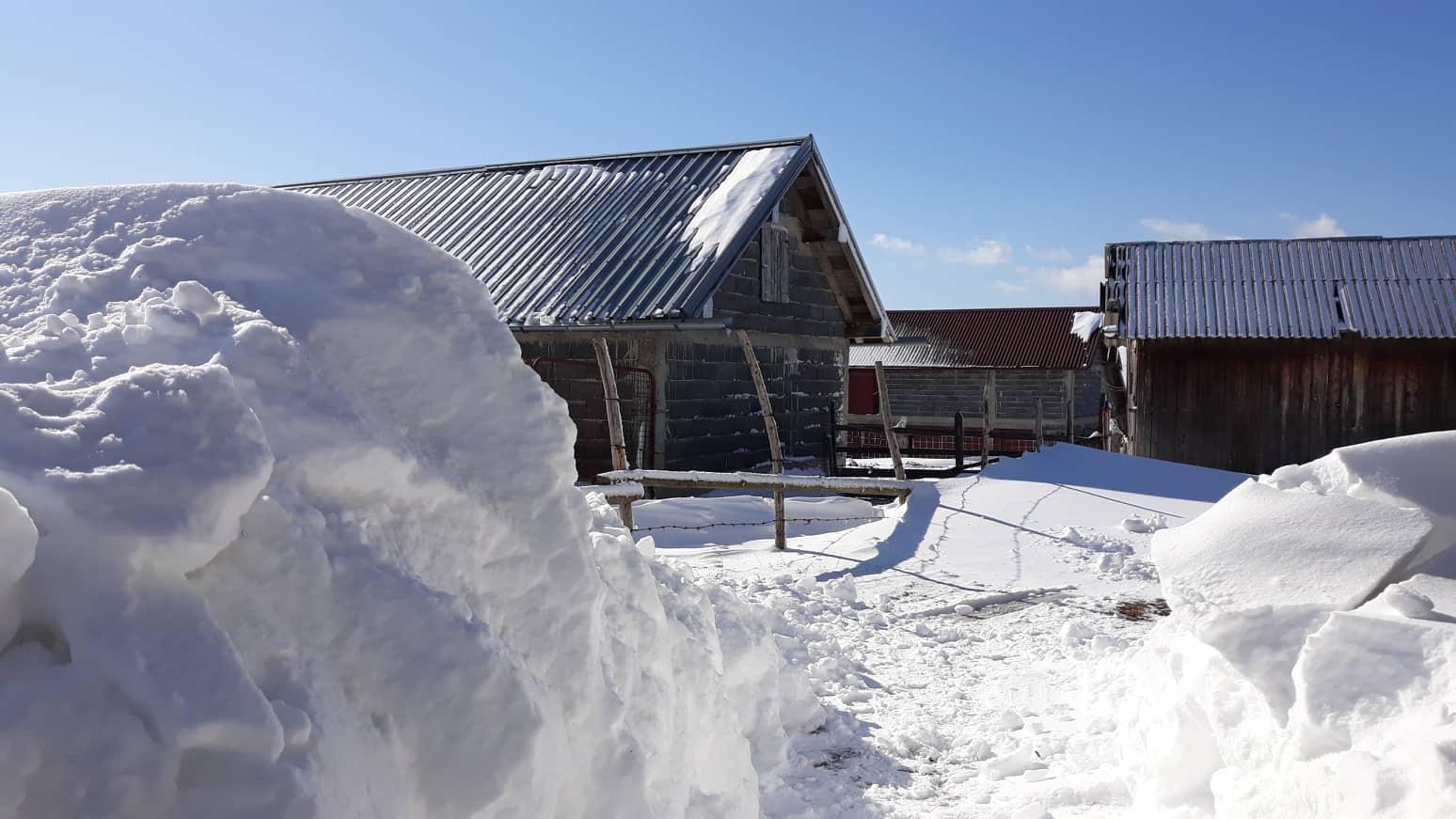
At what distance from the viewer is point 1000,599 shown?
6.97 metres

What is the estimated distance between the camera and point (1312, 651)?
9.03 ft

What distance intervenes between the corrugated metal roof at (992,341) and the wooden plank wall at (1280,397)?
42.3 ft

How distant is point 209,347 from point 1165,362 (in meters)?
13.5

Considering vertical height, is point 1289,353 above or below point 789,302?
below

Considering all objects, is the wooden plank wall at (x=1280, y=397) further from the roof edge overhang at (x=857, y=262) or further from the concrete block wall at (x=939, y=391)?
the concrete block wall at (x=939, y=391)

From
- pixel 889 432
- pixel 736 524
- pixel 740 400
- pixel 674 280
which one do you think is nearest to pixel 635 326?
pixel 674 280

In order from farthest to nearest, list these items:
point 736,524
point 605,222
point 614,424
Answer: point 605,222, point 736,524, point 614,424

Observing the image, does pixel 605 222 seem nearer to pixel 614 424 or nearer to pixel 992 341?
pixel 614 424

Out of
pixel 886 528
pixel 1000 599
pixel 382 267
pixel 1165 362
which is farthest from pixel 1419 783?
pixel 1165 362

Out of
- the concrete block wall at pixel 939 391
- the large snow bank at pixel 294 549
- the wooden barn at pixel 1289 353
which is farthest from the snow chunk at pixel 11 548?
the concrete block wall at pixel 939 391

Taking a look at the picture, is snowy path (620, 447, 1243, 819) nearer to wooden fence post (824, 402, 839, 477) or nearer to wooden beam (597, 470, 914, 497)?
wooden beam (597, 470, 914, 497)

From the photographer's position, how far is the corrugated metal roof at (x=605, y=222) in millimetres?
12242

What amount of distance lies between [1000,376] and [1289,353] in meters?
14.3

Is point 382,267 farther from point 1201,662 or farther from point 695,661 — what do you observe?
point 1201,662
